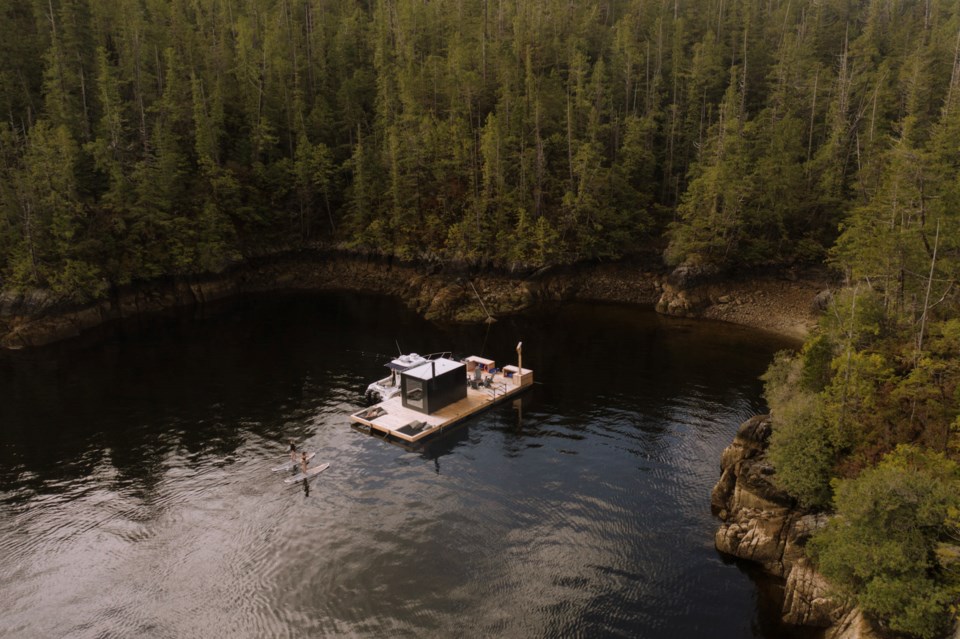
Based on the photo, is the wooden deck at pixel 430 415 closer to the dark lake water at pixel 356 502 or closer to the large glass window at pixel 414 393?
the large glass window at pixel 414 393

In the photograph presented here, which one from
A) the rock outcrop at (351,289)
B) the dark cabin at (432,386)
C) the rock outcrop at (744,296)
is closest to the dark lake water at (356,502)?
the dark cabin at (432,386)

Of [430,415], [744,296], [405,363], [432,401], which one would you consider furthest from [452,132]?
[430,415]

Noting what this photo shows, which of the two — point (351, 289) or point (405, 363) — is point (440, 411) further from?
point (351, 289)

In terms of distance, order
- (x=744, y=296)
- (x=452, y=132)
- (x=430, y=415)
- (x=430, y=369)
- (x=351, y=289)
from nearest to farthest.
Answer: (x=430, y=415)
(x=430, y=369)
(x=744, y=296)
(x=452, y=132)
(x=351, y=289)

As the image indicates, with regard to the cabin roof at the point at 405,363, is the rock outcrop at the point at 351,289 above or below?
above

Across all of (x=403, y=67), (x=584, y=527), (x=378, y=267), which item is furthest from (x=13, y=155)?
(x=584, y=527)

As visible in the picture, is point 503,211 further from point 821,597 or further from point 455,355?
point 821,597
